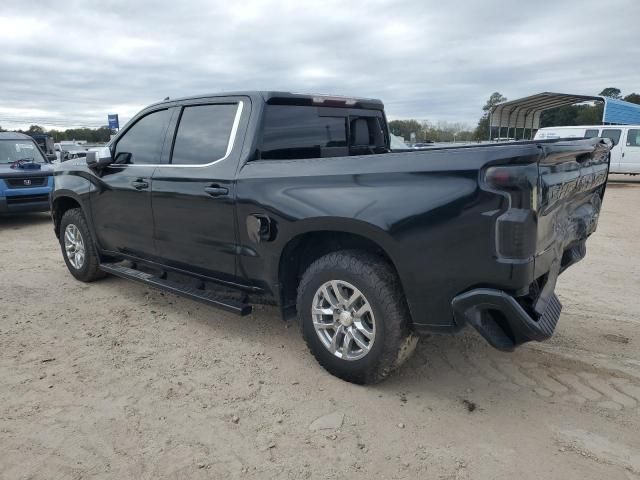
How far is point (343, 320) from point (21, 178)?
8898 millimetres

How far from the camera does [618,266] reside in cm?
593

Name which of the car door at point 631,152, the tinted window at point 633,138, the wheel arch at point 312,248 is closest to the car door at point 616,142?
the car door at point 631,152

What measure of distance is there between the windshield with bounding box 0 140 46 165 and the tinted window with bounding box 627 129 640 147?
58.6 feet

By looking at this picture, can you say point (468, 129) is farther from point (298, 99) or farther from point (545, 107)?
point (298, 99)

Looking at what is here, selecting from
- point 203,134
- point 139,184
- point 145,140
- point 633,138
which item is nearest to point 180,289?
point 139,184

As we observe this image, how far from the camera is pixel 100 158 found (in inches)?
181

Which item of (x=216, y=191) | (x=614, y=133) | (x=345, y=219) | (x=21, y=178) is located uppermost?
(x=216, y=191)

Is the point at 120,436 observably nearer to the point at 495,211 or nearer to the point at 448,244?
the point at 448,244

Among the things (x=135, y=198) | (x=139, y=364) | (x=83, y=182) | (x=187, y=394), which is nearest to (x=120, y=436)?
(x=187, y=394)

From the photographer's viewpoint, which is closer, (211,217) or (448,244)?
(448,244)

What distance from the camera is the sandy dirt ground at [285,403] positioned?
2.46m

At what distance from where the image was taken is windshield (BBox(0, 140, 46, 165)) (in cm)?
1037

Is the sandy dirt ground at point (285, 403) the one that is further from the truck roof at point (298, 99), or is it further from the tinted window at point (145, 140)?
the truck roof at point (298, 99)

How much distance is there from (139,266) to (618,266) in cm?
541
